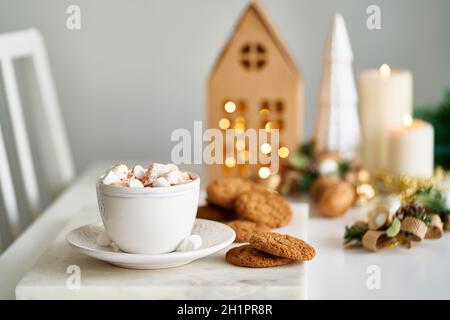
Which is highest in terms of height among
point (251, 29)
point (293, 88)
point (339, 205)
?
point (251, 29)

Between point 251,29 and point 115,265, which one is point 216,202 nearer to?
point 115,265

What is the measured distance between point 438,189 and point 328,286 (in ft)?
1.36

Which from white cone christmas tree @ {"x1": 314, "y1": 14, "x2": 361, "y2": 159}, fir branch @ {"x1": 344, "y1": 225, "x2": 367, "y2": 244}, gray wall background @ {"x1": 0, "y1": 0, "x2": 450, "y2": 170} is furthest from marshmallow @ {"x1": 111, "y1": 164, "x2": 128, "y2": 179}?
gray wall background @ {"x1": 0, "y1": 0, "x2": 450, "y2": 170}

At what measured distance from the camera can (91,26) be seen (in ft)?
6.40

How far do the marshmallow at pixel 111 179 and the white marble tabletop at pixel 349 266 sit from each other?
186 millimetres

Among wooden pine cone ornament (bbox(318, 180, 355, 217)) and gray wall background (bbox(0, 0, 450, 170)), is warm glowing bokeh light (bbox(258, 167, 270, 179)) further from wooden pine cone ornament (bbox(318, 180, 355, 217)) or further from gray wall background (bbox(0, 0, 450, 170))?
gray wall background (bbox(0, 0, 450, 170))

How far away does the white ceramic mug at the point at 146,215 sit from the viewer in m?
0.85

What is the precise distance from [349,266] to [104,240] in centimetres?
34

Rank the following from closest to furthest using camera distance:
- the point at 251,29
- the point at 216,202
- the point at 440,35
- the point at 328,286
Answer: the point at 328,286
the point at 216,202
the point at 251,29
the point at 440,35

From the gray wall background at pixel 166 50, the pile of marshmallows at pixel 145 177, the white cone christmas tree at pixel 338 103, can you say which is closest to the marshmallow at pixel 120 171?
the pile of marshmallows at pixel 145 177

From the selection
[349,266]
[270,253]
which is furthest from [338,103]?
[270,253]

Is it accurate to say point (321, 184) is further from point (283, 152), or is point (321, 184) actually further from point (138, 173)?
point (138, 173)

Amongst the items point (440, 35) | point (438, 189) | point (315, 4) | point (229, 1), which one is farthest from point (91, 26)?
point (438, 189)

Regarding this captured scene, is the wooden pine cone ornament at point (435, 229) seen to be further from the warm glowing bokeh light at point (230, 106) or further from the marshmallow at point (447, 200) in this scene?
the warm glowing bokeh light at point (230, 106)
